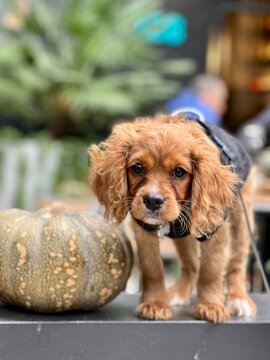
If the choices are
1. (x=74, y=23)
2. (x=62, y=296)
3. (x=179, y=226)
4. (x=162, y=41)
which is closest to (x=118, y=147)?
(x=179, y=226)

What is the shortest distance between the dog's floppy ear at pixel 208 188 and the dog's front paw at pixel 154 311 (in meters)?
0.30

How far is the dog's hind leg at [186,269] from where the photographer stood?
2.88 meters

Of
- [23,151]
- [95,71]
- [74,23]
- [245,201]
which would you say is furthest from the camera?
[95,71]

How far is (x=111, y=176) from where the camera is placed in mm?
2414

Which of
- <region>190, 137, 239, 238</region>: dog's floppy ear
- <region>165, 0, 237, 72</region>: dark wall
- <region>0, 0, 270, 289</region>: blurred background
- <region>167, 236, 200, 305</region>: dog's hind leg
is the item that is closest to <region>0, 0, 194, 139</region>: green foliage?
<region>0, 0, 270, 289</region>: blurred background

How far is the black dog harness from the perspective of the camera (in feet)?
8.13

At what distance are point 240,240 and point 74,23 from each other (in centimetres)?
789

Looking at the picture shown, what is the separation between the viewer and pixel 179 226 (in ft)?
8.12

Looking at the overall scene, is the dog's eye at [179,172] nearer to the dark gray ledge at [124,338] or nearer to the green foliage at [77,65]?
the dark gray ledge at [124,338]

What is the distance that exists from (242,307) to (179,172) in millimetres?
608

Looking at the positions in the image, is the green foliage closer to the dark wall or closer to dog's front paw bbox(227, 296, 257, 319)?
the dark wall

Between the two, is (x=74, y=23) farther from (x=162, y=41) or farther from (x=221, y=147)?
(x=221, y=147)

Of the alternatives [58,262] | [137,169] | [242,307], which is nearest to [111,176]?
[137,169]

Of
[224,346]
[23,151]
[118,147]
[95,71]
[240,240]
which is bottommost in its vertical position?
[224,346]
